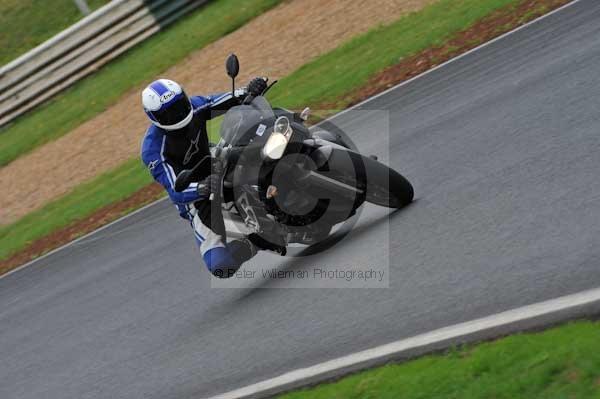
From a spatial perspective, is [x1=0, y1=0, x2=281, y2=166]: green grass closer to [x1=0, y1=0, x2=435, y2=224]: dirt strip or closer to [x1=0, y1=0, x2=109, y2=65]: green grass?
[x1=0, y1=0, x2=435, y2=224]: dirt strip

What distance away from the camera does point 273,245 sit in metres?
7.50

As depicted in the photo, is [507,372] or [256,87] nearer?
[507,372]

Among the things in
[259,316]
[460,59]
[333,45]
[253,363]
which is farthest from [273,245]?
[333,45]

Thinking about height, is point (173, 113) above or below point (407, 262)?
above

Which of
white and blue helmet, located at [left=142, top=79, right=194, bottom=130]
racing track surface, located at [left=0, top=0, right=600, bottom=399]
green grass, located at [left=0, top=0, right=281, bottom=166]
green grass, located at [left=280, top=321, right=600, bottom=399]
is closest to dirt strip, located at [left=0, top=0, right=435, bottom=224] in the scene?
green grass, located at [left=0, top=0, right=281, bottom=166]

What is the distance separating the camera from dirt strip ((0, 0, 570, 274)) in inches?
470

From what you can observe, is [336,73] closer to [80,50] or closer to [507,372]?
[80,50]

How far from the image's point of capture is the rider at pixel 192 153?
7039mm

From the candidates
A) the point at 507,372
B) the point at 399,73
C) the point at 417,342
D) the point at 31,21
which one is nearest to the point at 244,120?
the point at 417,342

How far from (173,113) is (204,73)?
10.5 metres

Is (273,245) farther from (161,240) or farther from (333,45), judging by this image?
(333,45)

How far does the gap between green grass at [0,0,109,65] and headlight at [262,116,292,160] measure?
18.1 meters

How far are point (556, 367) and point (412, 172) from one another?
14.3ft

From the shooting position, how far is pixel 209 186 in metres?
6.80
